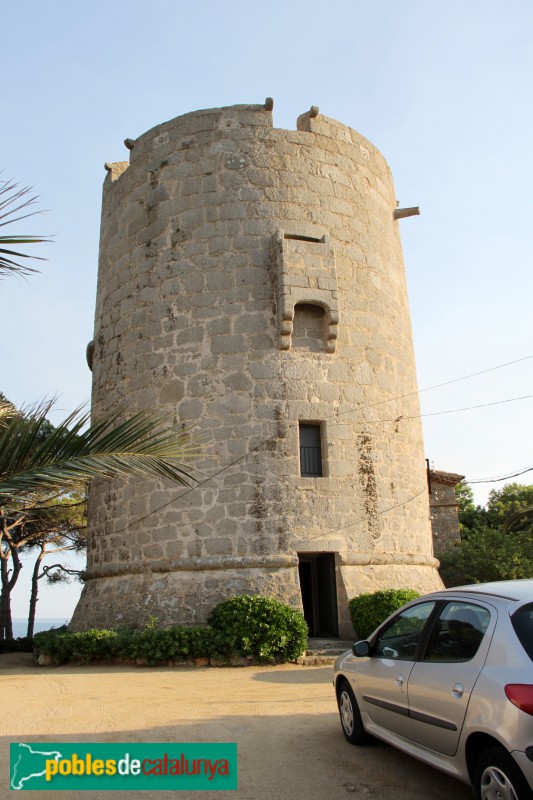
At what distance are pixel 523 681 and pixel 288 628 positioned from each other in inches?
305

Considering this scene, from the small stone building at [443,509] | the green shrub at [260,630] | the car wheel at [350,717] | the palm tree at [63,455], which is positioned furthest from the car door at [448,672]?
the small stone building at [443,509]

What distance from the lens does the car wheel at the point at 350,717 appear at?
5188 millimetres

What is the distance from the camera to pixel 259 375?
1240 cm

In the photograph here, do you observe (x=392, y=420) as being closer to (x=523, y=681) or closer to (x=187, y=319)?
(x=187, y=319)

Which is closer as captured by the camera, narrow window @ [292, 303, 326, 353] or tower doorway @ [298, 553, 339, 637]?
tower doorway @ [298, 553, 339, 637]

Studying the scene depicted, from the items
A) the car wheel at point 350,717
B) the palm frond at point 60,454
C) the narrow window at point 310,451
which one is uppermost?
the narrow window at point 310,451

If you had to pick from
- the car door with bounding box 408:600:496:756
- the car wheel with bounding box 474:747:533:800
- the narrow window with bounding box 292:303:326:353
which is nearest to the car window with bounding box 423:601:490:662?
the car door with bounding box 408:600:496:756

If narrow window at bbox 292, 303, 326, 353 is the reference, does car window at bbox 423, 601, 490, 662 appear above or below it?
below

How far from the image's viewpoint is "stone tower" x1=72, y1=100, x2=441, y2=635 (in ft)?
38.8

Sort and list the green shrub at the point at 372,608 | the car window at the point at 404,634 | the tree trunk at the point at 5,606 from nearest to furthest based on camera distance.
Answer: the car window at the point at 404,634, the green shrub at the point at 372,608, the tree trunk at the point at 5,606

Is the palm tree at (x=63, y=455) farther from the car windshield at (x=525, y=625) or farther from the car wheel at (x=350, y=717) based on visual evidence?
the car windshield at (x=525, y=625)

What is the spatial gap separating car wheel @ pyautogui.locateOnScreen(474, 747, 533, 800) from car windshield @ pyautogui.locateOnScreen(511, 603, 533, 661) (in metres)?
0.50

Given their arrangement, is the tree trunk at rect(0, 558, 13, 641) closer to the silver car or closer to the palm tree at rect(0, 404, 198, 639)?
the palm tree at rect(0, 404, 198, 639)

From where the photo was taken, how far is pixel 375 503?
497 inches
